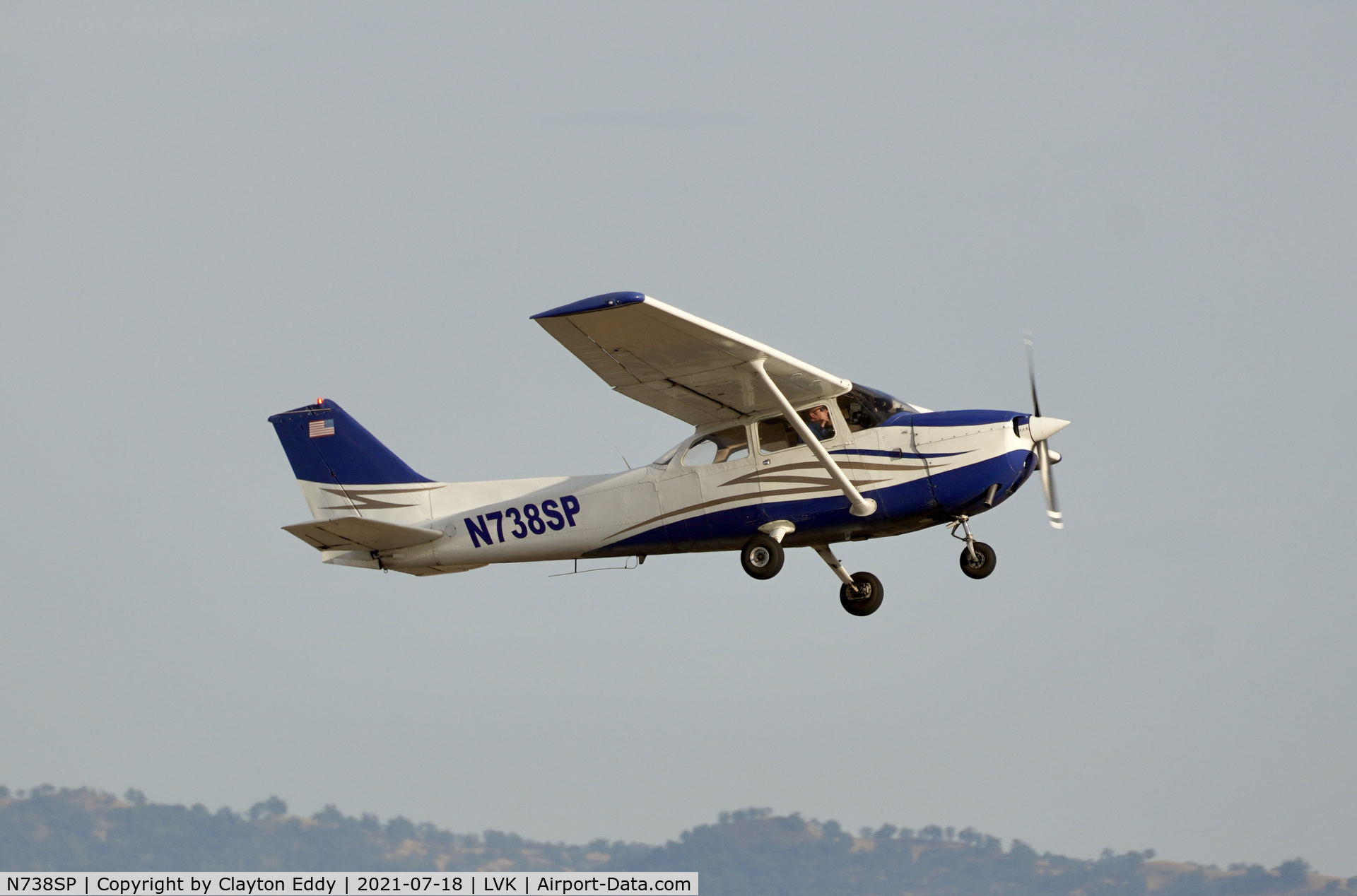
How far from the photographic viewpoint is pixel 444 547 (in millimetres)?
19141

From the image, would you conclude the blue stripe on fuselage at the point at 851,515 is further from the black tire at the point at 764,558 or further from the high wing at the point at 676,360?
the high wing at the point at 676,360

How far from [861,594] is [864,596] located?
4cm

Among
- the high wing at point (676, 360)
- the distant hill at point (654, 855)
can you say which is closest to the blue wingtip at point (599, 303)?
the high wing at point (676, 360)

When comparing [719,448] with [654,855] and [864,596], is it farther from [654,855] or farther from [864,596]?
[654,855]

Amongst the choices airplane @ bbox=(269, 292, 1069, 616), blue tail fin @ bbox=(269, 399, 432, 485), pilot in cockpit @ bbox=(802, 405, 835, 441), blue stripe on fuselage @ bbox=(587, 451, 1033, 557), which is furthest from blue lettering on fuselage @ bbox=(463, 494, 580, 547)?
pilot in cockpit @ bbox=(802, 405, 835, 441)

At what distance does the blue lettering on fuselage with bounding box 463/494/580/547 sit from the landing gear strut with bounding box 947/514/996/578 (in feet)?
14.4

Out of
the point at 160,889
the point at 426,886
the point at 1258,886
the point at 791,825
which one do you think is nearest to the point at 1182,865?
the point at 1258,886

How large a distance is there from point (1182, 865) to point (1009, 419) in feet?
319

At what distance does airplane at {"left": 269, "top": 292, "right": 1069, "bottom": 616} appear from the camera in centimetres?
1655

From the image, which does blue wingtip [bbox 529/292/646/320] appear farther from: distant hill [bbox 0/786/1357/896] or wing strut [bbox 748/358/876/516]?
distant hill [bbox 0/786/1357/896]

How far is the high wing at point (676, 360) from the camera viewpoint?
15562mm

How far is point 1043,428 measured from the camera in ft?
56.3

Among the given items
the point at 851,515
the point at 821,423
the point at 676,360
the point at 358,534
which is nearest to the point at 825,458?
the point at 821,423

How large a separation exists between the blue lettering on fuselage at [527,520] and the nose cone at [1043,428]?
5.17m
